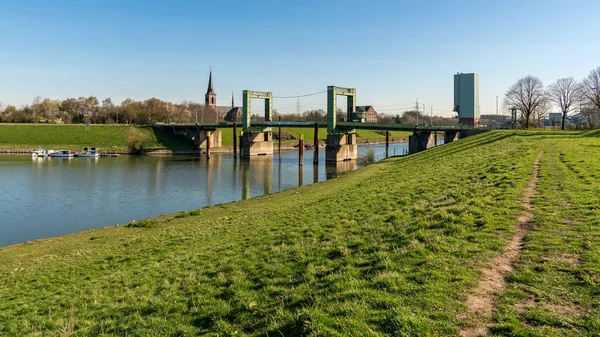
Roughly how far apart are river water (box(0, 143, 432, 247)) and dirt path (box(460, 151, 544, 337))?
81.4ft

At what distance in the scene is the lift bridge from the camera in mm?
78438

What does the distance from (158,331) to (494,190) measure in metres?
13.4

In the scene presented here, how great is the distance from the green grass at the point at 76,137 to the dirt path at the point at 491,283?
102640 mm

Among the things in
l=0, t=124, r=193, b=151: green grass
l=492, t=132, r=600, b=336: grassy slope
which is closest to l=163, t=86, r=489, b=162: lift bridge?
l=0, t=124, r=193, b=151: green grass

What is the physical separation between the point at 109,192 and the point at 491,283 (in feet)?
135

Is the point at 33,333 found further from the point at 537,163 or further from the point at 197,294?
the point at 537,163

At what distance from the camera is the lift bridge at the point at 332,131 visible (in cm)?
7844

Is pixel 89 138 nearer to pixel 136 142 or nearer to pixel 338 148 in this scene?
pixel 136 142

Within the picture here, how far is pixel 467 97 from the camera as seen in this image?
253ft

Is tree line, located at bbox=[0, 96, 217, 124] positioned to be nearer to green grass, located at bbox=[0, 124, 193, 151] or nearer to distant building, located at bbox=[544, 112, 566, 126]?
green grass, located at bbox=[0, 124, 193, 151]

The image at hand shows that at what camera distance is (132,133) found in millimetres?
104938

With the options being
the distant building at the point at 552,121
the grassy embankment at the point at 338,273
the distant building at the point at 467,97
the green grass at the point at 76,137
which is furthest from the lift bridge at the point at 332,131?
the grassy embankment at the point at 338,273

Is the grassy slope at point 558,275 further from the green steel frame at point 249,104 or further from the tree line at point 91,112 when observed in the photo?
the tree line at point 91,112

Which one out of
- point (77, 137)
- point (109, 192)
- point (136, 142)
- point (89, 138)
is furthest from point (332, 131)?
point (77, 137)
